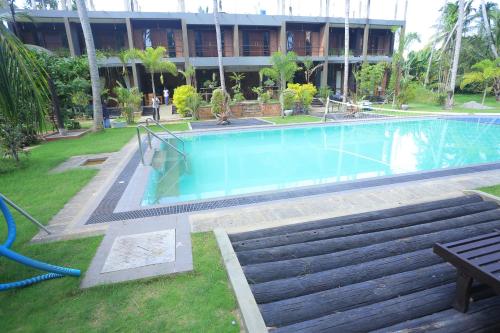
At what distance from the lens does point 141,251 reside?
3510 millimetres

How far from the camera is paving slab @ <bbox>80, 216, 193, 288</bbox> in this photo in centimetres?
309

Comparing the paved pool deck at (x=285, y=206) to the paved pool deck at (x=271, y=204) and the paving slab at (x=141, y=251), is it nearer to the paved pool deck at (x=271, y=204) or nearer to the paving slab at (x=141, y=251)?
the paved pool deck at (x=271, y=204)

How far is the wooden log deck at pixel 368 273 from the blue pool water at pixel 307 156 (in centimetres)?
287

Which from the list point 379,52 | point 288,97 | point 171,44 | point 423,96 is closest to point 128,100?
point 288,97

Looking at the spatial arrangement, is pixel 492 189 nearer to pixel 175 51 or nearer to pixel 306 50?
pixel 175 51

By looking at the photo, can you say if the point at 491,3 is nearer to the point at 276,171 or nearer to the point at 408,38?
the point at 408,38

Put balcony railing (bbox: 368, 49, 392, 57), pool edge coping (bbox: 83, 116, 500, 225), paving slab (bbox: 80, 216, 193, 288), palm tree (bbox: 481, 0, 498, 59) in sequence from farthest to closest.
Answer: balcony railing (bbox: 368, 49, 392, 57), palm tree (bbox: 481, 0, 498, 59), pool edge coping (bbox: 83, 116, 500, 225), paving slab (bbox: 80, 216, 193, 288)

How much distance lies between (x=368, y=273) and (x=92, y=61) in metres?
13.9

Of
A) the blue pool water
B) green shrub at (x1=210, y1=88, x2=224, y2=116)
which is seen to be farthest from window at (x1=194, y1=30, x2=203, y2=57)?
the blue pool water

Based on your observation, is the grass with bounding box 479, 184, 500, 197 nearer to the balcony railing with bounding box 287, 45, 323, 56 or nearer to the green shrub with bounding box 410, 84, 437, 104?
the green shrub with bounding box 410, 84, 437, 104

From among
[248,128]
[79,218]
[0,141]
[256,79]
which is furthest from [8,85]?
[256,79]

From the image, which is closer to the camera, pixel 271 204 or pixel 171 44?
pixel 271 204

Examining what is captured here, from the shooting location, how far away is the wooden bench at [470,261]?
86.2 inches

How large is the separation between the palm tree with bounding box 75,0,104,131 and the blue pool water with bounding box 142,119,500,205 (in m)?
4.62
